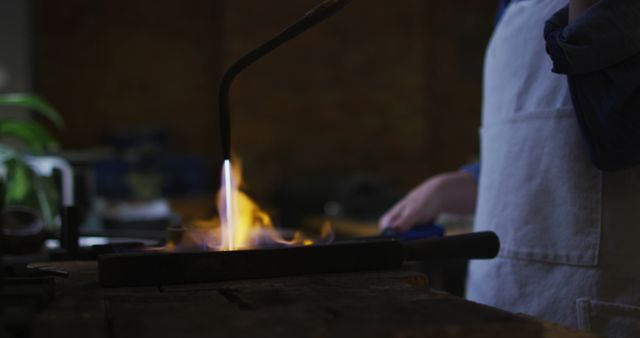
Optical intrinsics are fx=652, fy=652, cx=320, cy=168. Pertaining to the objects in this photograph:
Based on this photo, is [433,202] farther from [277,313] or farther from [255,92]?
[255,92]

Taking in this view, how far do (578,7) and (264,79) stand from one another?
18.2 feet


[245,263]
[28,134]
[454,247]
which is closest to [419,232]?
[454,247]

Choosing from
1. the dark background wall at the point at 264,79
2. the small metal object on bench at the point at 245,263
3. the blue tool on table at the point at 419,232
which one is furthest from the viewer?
the dark background wall at the point at 264,79

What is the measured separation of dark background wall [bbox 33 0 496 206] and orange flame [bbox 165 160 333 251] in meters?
5.21

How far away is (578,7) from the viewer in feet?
3.03

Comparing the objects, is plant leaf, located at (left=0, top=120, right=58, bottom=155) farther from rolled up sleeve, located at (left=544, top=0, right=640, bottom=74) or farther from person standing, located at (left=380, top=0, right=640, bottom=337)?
rolled up sleeve, located at (left=544, top=0, right=640, bottom=74)

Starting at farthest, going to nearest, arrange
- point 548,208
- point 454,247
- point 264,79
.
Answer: point 264,79 < point 548,208 < point 454,247

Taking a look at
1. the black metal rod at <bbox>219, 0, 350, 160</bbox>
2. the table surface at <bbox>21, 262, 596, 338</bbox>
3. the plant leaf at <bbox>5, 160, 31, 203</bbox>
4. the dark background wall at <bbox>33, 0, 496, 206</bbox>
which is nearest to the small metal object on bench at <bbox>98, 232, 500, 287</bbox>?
the table surface at <bbox>21, 262, 596, 338</bbox>

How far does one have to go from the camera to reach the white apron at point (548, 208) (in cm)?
104

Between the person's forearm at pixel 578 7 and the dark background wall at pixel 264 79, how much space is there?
543 cm

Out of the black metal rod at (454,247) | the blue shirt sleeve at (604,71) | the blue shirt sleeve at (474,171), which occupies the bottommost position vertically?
the black metal rod at (454,247)

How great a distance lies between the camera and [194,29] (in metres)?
6.72

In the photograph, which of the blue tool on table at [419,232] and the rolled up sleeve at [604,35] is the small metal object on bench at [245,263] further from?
the rolled up sleeve at [604,35]

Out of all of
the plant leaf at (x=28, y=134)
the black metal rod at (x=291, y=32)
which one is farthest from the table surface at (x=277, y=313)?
the plant leaf at (x=28, y=134)
